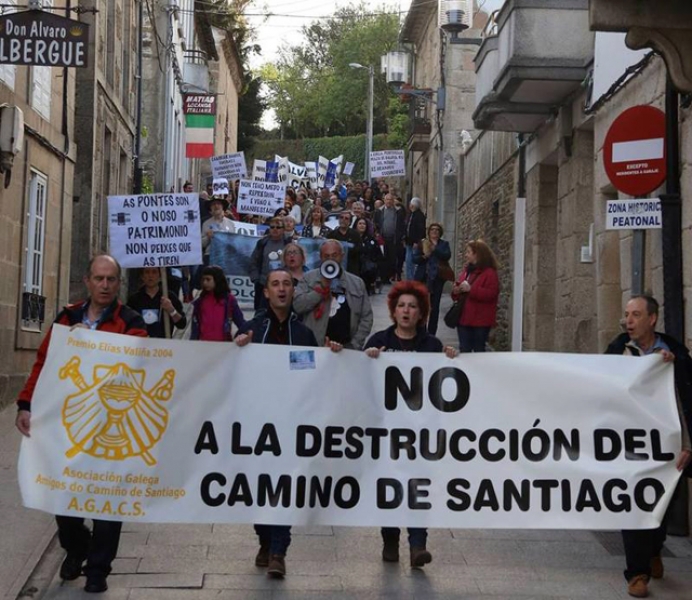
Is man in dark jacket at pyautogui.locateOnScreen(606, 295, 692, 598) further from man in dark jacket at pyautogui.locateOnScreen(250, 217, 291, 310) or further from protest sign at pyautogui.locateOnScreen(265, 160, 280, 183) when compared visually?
protest sign at pyautogui.locateOnScreen(265, 160, 280, 183)

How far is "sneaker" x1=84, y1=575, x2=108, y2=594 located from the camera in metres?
6.50

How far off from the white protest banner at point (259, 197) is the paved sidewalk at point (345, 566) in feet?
46.0

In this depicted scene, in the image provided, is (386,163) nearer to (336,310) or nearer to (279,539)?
(336,310)

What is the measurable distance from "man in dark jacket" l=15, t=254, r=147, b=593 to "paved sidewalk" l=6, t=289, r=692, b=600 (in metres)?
0.12

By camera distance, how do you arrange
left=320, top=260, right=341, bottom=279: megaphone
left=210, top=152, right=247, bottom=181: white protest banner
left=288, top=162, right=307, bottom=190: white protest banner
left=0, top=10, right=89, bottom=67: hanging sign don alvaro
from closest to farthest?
A: left=320, top=260, right=341, bottom=279: megaphone → left=0, top=10, right=89, bottom=67: hanging sign don alvaro → left=210, top=152, right=247, bottom=181: white protest banner → left=288, top=162, right=307, bottom=190: white protest banner

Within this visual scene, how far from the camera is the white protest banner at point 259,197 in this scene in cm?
2241

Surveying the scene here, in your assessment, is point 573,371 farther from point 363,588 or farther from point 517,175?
point 517,175

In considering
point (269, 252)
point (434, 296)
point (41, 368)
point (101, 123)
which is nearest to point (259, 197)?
point (101, 123)

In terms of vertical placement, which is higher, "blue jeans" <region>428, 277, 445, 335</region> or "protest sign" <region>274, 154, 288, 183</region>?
"protest sign" <region>274, 154, 288, 183</region>

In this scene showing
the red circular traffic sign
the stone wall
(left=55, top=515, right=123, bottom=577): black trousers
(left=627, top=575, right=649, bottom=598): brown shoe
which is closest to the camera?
(left=55, top=515, right=123, bottom=577): black trousers

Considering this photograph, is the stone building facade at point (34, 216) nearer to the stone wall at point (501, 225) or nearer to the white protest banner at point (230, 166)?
the stone wall at point (501, 225)

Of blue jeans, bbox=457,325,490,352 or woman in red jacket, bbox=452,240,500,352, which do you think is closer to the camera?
woman in red jacket, bbox=452,240,500,352

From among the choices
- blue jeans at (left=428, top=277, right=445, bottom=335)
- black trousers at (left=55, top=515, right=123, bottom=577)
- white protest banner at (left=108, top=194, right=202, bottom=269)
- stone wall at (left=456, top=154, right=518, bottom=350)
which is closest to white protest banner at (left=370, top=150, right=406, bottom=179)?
stone wall at (left=456, top=154, right=518, bottom=350)

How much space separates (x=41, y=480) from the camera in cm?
648
